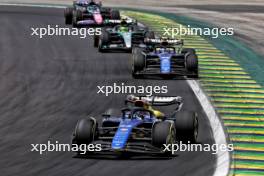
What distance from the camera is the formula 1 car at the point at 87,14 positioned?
134 feet

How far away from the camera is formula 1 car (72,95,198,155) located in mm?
18984

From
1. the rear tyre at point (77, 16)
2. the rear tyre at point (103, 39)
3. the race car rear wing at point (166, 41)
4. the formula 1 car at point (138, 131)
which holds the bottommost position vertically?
the rear tyre at point (77, 16)

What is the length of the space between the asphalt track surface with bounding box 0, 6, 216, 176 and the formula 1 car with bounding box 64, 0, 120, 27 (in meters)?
1.97

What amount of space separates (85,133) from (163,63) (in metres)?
10.6

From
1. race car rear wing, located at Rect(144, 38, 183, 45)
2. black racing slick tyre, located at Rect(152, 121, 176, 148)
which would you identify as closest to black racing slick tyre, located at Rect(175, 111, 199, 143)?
black racing slick tyre, located at Rect(152, 121, 176, 148)

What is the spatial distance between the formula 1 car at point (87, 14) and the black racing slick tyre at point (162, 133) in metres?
22.0

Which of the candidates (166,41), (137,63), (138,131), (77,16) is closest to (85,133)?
(138,131)

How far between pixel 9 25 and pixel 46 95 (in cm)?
1772

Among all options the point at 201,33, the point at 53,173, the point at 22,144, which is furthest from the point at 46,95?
the point at 201,33

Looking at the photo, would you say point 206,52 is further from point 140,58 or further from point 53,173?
point 53,173

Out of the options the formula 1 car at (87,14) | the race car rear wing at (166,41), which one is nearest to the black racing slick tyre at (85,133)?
the race car rear wing at (166,41)

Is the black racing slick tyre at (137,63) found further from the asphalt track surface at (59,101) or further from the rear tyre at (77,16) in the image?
the rear tyre at (77,16)

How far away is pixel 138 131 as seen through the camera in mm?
19672

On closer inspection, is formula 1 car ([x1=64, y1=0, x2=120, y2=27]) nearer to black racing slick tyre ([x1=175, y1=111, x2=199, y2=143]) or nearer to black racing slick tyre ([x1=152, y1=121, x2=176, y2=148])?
black racing slick tyre ([x1=175, y1=111, x2=199, y2=143])
